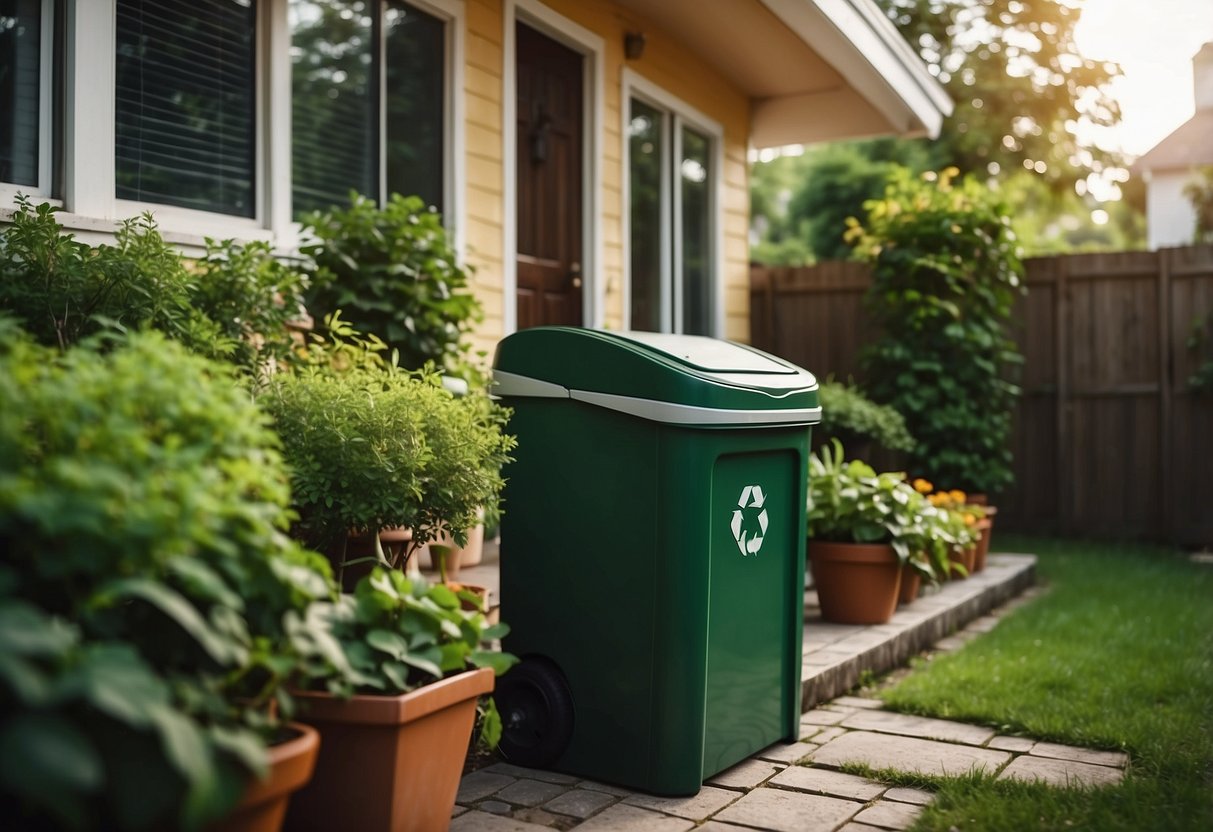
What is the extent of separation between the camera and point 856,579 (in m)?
4.50

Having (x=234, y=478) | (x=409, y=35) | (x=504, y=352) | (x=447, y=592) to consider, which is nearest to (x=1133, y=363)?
(x=409, y=35)

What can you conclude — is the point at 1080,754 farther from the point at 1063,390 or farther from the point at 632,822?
the point at 1063,390

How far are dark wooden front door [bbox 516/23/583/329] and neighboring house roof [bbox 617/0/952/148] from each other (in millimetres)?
804

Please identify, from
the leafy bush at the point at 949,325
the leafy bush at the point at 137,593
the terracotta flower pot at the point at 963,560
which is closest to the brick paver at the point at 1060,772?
the leafy bush at the point at 137,593

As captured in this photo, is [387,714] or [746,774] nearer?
[387,714]

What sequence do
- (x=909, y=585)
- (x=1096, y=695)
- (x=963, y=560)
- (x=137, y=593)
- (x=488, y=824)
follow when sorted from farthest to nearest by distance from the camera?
(x=963, y=560)
(x=909, y=585)
(x=1096, y=695)
(x=488, y=824)
(x=137, y=593)

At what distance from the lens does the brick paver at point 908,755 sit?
305 centimetres

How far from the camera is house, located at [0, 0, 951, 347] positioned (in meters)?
3.47

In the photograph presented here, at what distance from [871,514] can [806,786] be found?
1.92m

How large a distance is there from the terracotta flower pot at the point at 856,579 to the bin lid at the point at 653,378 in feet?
5.08

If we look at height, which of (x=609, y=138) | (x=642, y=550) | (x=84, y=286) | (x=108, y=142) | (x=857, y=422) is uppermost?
(x=609, y=138)

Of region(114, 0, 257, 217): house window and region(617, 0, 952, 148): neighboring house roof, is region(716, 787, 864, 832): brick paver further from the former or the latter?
region(617, 0, 952, 148): neighboring house roof

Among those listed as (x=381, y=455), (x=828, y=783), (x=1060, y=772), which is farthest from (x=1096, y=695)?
(x=381, y=455)

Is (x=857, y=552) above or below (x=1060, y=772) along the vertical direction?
above
